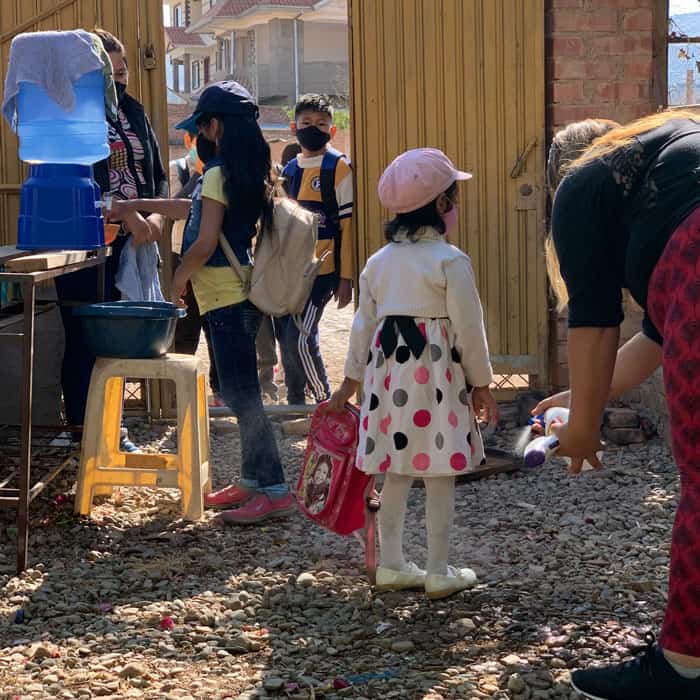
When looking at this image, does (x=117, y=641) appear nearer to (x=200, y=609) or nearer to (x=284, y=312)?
(x=200, y=609)

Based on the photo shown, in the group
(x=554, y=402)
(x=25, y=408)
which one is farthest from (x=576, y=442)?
(x=25, y=408)

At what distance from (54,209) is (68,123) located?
3.40 feet

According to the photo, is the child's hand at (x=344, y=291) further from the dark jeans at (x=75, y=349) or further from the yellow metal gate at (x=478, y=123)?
the dark jeans at (x=75, y=349)

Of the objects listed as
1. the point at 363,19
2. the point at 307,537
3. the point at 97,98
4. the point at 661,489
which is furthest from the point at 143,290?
the point at 661,489

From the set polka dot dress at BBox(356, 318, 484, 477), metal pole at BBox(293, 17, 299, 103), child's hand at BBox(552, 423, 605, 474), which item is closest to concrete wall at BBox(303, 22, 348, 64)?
metal pole at BBox(293, 17, 299, 103)

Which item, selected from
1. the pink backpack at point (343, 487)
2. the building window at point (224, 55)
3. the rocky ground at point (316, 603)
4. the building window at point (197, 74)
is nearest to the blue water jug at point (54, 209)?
the rocky ground at point (316, 603)

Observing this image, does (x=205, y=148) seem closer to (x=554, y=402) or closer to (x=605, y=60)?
(x=554, y=402)

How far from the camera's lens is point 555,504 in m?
5.65

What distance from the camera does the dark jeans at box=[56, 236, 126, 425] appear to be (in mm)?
5965

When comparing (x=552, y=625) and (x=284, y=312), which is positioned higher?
(x=284, y=312)

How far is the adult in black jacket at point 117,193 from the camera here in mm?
5980

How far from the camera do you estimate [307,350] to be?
7.34 m

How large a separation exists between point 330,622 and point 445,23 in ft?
14.0

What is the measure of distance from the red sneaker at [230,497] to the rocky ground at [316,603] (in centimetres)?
6
